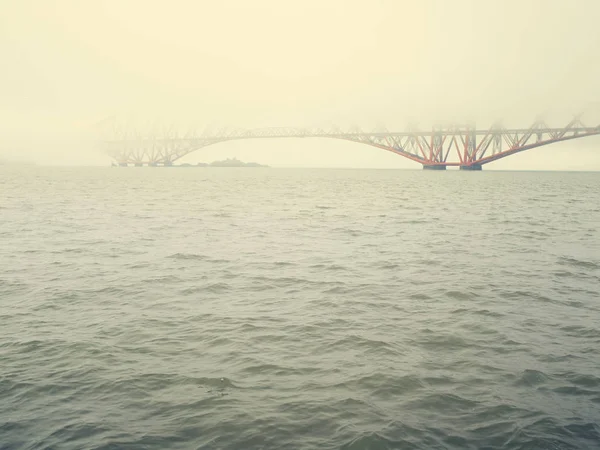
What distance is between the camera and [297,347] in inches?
316

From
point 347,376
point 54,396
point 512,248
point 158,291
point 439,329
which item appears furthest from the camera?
point 512,248

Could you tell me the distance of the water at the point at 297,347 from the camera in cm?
557

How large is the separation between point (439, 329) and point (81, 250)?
1300 centimetres

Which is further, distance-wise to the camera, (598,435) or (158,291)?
(158,291)

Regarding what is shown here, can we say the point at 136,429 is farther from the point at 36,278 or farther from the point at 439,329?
the point at 36,278

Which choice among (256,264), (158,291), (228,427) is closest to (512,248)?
(256,264)

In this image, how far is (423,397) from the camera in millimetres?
6332

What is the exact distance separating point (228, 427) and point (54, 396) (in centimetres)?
248

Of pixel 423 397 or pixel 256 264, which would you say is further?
pixel 256 264

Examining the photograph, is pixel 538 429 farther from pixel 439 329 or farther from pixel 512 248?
pixel 512 248

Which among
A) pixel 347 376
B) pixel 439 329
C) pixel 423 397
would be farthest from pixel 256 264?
pixel 423 397

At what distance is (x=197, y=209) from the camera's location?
33031 mm

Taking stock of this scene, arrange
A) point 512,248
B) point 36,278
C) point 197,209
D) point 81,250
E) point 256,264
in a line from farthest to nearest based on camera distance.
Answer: point 197,209
point 512,248
point 81,250
point 256,264
point 36,278

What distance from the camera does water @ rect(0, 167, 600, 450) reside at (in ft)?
18.3
